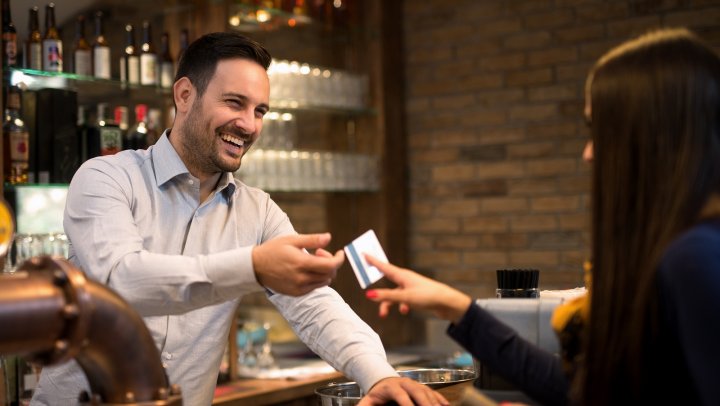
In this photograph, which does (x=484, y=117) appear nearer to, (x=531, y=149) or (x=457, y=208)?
(x=531, y=149)

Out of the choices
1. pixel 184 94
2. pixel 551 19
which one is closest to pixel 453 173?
pixel 551 19

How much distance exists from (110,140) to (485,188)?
1944 mm

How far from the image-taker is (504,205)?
460cm

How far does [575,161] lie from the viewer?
14.5 feet

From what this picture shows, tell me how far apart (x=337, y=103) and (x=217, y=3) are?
0.91 meters

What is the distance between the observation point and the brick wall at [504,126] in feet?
14.4

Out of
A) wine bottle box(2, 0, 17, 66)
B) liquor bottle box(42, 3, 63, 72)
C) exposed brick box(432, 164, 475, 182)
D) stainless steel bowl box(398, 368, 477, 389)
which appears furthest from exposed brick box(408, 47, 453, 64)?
stainless steel bowl box(398, 368, 477, 389)

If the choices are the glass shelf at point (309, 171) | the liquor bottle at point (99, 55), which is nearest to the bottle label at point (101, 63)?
the liquor bottle at point (99, 55)

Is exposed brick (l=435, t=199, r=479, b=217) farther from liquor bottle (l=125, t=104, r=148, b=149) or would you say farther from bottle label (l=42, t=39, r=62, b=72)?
bottle label (l=42, t=39, r=62, b=72)

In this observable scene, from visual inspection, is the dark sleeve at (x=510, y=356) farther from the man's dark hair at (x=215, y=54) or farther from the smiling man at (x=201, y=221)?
the man's dark hair at (x=215, y=54)

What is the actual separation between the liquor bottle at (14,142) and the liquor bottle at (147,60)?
576 mm

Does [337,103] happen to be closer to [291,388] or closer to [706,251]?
[291,388]

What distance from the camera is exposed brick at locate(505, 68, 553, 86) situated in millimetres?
4500

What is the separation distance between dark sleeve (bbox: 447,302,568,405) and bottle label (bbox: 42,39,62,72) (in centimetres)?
252
